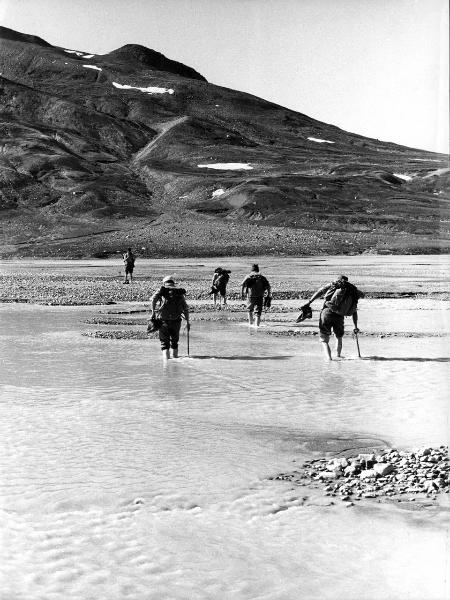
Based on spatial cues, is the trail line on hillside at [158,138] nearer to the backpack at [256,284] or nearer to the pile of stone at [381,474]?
the backpack at [256,284]

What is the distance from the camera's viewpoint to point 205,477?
916cm

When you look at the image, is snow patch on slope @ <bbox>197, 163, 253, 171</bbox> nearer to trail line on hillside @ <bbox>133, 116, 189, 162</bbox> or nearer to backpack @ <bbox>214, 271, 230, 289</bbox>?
trail line on hillside @ <bbox>133, 116, 189, 162</bbox>

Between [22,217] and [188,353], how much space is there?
97545 mm

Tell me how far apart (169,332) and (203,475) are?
25.5ft

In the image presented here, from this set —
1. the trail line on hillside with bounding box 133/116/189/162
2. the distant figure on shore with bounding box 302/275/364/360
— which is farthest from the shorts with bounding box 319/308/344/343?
the trail line on hillside with bounding box 133/116/189/162

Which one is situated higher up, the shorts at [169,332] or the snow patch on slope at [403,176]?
the snow patch on slope at [403,176]

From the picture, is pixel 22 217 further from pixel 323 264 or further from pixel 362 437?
pixel 362 437

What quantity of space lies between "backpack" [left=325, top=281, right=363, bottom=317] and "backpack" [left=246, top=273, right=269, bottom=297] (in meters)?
6.29

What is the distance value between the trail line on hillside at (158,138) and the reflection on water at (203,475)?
5743 inches

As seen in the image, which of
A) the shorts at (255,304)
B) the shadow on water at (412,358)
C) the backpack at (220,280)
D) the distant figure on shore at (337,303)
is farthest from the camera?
the backpack at (220,280)

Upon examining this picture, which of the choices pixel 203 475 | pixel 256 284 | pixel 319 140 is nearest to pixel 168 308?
pixel 256 284

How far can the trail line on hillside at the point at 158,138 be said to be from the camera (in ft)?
536

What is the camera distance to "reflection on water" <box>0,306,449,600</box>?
263 inches

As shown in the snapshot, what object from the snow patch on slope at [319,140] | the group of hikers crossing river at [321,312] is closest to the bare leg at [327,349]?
the group of hikers crossing river at [321,312]
